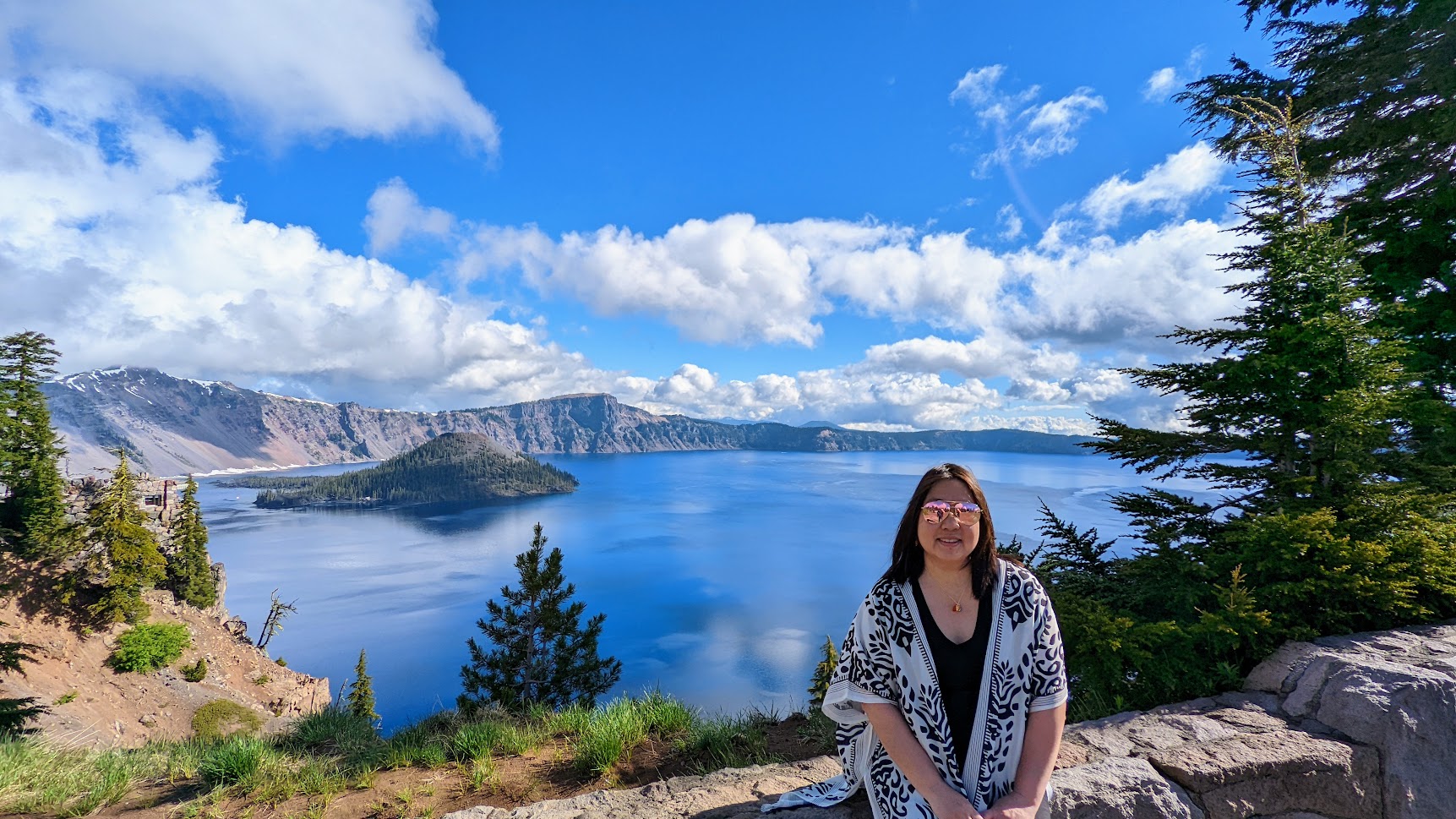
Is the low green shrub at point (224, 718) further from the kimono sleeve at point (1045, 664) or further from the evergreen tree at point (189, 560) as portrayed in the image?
the kimono sleeve at point (1045, 664)

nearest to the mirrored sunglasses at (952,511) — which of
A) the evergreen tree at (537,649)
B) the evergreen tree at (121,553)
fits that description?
the evergreen tree at (537,649)

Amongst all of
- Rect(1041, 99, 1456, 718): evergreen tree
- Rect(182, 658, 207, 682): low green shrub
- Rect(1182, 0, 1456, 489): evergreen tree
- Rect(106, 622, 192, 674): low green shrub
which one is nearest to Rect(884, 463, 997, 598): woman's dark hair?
Rect(1041, 99, 1456, 718): evergreen tree

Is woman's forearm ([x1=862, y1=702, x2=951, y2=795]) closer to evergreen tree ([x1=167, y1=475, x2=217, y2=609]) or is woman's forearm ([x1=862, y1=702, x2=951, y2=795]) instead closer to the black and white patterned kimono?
the black and white patterned kimono

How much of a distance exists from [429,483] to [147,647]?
157m

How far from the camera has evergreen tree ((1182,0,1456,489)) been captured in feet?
23.2

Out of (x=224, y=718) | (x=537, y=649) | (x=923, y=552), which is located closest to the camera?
(x=923, y=552)

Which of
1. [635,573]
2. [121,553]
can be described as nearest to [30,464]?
[121,553]

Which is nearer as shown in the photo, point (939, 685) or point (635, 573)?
point (939, 685)

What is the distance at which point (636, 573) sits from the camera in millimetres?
79562

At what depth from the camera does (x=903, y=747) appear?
221cm

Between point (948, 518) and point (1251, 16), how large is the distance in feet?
42.8

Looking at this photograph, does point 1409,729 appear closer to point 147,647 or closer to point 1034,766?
point 1034,766

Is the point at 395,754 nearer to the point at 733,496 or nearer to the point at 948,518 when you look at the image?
the point at 948,518

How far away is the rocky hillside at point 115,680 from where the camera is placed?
2358 centimetres
